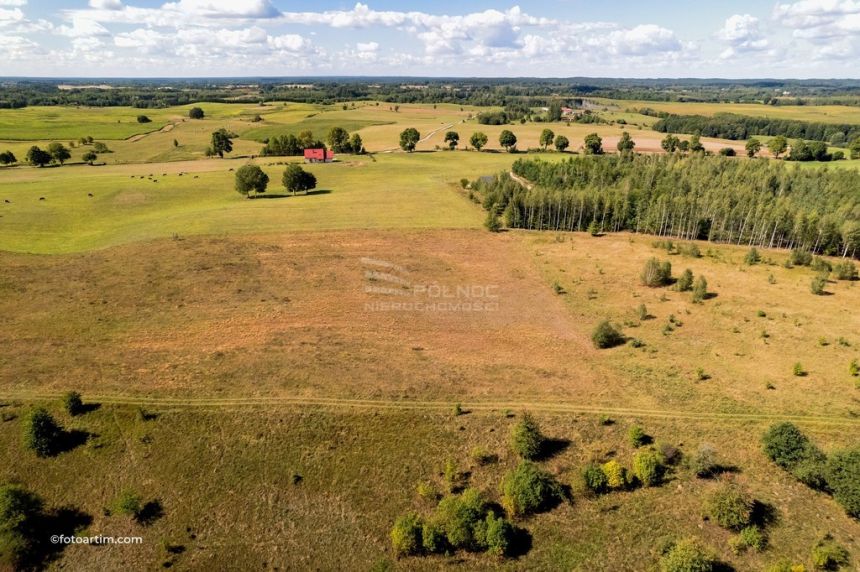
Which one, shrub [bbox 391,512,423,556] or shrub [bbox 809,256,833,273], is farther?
shrub [bbox 809,256,833,273]

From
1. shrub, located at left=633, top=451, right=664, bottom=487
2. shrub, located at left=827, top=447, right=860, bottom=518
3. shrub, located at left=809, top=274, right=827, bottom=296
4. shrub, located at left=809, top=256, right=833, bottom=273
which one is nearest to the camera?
shrub, located at left=827, top=447, right=860, bottom=518

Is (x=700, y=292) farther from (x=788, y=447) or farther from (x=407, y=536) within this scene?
(x=407, y=536)

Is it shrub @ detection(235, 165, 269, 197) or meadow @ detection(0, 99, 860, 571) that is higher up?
shrub @ detection(235, 165, 269, 197)

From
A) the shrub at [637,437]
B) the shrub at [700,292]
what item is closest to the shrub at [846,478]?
the shrub at [637,437]

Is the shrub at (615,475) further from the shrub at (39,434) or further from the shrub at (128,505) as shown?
the shrub at (39,434)

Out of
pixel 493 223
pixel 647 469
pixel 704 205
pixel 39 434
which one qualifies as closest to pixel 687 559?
pixel 647 469

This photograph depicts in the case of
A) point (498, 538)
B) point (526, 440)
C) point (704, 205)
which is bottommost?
point (498, 538)

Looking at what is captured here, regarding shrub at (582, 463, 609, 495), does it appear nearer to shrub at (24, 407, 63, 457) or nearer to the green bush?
the green bush
